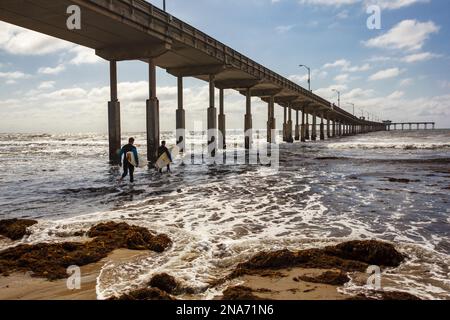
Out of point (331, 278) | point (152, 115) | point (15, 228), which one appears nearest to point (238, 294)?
point (331, 278)

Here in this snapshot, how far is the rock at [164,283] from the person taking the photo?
4.67 m

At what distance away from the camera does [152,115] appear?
1041 inches

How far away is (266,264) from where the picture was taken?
545 centimetres

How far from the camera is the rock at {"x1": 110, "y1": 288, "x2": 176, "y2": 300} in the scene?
4292 millimetres

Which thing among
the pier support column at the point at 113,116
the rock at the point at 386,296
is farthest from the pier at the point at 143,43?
the rock at the point at 386,296

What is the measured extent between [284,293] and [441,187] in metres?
11.5

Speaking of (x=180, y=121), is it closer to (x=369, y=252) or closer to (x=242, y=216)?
(x=242, y=216)

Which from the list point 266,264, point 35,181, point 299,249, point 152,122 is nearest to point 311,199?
point 299,249

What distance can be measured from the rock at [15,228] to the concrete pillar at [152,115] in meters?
18.1

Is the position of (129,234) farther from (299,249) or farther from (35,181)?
(35,181)

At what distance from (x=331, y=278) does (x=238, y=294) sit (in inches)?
53.3

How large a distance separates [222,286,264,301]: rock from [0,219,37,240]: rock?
4.84 metres

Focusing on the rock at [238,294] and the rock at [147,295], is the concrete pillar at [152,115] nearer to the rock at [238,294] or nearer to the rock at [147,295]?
the rock at [147,295]

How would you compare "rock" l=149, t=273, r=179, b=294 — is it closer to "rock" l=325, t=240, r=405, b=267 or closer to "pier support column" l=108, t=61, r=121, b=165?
"rock" l=325, t=240, r=405, b=267
